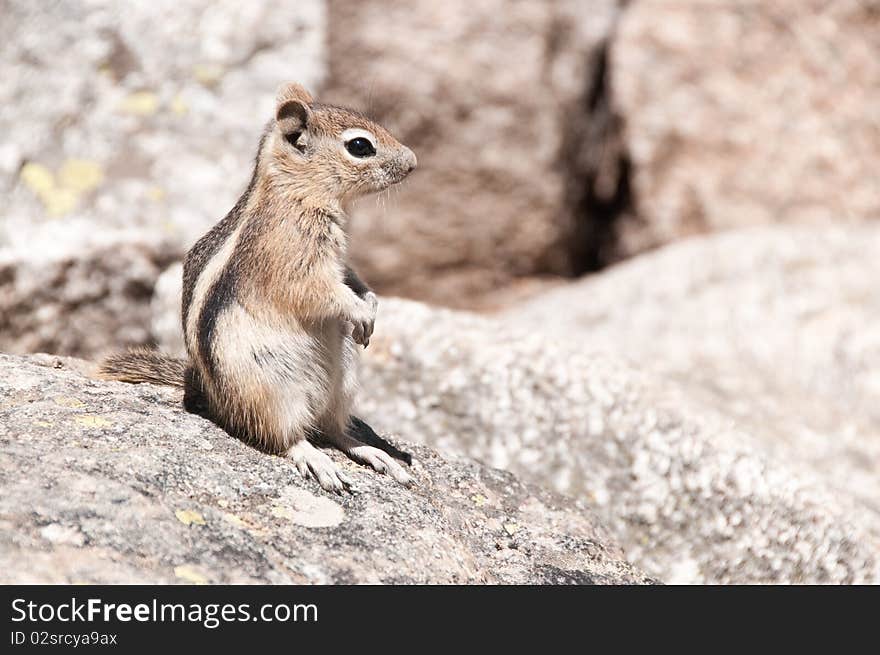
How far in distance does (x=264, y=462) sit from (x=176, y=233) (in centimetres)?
411

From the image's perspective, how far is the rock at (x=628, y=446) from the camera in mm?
6078

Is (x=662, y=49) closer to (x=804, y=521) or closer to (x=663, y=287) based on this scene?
(x=663, y=287)

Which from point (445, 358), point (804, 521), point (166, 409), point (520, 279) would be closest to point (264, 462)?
point (166, 409)

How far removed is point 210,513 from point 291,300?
4.01 feet

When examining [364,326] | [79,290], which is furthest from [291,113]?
[79,290]

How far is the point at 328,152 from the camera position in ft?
18.1

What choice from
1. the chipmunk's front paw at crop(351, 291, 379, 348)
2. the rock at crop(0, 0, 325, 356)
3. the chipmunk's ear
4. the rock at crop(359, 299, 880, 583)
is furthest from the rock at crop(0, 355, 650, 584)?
the rock at crop(0, 0, 325, 356)

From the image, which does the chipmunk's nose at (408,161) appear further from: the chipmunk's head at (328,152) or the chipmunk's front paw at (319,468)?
the chipmunk's front paw at (319,468)

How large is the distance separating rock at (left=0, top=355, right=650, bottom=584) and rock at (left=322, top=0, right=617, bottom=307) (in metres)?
6.79

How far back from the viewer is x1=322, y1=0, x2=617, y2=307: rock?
1202 cm

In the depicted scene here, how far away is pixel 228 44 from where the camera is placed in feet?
31.9

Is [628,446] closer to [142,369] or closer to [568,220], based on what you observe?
[142,369]

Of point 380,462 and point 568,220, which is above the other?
point 568,220

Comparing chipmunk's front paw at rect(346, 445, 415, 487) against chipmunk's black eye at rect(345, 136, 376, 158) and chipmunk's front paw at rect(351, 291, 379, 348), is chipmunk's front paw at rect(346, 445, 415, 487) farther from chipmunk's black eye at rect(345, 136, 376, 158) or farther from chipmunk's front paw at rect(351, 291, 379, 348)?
chipmunk's black eye at rect(345, 136, 376, 158)
